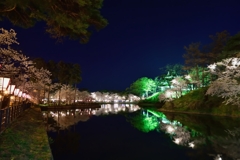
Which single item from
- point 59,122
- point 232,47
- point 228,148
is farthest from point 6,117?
point 232,47

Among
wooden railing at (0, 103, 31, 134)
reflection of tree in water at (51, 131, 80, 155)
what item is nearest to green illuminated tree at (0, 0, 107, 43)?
wooden railing at (0, 103, 31, 134)

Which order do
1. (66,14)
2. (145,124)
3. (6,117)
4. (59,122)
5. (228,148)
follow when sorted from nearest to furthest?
(66,14)
(228,148)
(6,117)
(59,122)
(145,124)

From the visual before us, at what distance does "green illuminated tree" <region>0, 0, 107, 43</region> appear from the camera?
171 inches

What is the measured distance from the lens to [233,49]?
72.5ft

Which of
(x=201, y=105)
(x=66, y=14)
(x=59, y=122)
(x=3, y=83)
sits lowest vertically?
(x=59, y=122)

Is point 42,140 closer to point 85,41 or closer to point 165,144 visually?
point 85,41

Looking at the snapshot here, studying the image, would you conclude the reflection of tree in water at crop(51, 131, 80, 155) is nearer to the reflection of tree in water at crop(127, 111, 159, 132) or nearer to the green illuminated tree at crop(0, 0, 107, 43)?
the green illuminated tree at crop(0, 0, 107, 43)

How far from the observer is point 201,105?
2677cm

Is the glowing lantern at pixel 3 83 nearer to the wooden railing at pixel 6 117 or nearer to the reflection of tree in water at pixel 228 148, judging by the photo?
the wooden railing at pixel 6 117

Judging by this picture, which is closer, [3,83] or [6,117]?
[6,117]

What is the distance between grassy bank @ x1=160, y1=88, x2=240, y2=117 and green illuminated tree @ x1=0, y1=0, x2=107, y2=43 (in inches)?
817

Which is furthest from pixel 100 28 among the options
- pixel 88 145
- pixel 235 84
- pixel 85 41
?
pixel 235 84

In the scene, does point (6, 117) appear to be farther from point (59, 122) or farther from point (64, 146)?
point (59, 122)

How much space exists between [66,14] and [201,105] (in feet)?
84.2
